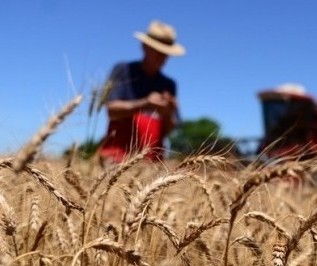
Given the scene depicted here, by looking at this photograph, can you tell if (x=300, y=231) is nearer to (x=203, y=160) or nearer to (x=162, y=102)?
(x=203, y=160)

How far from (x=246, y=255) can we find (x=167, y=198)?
89cm

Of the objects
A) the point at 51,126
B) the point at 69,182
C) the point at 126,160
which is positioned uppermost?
the point at 51,126

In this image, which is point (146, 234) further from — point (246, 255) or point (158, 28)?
point (158, 28)

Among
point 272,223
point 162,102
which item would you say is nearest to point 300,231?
point 272,223

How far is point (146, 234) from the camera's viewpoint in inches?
97.9

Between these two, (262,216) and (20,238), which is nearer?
(262,216)

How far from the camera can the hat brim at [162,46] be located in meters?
6.09

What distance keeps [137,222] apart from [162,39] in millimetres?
4865

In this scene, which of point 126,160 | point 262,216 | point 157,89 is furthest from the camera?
point 157,89

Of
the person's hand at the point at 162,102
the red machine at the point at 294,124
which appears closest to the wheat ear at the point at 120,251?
the person's hand at the point at 162,102

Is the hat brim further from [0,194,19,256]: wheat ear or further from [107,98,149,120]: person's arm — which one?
[0,194,19,256]: wheat ear

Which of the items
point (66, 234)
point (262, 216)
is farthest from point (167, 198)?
point (262, 216)

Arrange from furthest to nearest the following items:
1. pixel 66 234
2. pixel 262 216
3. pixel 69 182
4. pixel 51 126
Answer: pixel 69 182, pixel 66 234, pixel 262 216, pixel 51 126

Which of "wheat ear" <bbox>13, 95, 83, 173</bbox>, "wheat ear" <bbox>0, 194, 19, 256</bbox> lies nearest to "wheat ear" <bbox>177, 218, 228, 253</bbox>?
"wheat ear" <bbox>0, 194, 19, 256</bbox>
